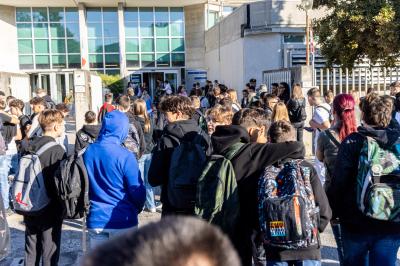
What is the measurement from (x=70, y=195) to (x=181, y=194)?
3.07 feet

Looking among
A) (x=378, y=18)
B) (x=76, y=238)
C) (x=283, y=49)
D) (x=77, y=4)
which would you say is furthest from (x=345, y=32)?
(x=77, y=4)

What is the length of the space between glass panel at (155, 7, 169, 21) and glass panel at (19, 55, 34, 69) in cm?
825

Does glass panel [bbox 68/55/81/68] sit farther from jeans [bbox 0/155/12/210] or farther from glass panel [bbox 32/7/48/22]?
jeans [bbox 0/155/12/210]

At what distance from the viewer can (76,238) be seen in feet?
20.3

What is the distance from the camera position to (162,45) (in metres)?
29.7

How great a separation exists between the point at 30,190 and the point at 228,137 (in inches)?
74.5

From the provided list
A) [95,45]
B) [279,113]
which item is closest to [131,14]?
[95,45]

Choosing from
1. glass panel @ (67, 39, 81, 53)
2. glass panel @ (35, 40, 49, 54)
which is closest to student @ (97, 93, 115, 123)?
glass panel @ (67, 39, 81, 53)

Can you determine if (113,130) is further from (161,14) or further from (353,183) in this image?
(161,14)

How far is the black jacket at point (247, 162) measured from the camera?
10.6ft

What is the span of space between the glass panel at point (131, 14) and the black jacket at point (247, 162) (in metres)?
26.9

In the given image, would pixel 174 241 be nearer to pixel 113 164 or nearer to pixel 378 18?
pixel 113 164

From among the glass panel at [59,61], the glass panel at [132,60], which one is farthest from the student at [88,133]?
the glass panel at [59,61]

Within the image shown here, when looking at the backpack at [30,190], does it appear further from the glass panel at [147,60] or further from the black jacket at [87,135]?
the glass panel at [147,60]
